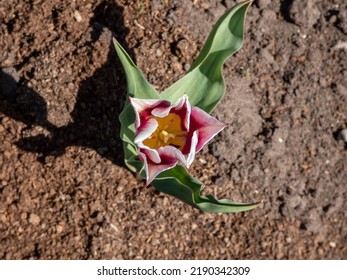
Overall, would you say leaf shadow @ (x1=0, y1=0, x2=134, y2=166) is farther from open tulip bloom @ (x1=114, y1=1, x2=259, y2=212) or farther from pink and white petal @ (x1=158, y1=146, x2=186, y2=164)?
pink and white petal @ (x1=158, y1=146, x2=186, y2=164)

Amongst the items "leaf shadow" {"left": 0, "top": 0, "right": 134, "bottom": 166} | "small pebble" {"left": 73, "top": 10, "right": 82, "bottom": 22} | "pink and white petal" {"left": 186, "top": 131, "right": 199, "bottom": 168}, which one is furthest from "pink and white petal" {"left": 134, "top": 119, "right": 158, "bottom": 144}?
"small pebble" {"left": 73, "top": 10, "right": 82, "bottom": 22}

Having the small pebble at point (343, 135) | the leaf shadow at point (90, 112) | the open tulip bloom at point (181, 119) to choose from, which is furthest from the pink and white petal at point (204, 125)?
the small pebble at point (343, 135)

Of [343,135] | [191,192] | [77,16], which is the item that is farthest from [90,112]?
[343,135]

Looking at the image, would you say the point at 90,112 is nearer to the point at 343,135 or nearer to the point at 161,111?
the point at 161,111

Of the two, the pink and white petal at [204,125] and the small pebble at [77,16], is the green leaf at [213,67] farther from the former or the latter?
the small pebble at [77,16]

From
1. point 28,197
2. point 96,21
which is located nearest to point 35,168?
point 28,197

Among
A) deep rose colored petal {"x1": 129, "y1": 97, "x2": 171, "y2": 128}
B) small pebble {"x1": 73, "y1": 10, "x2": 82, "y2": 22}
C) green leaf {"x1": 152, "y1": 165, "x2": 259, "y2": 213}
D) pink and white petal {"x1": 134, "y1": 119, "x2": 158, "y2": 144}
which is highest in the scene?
deep rose colored petal {"x1": 129, "y1": 97, "x2": 171, "y2": 128}

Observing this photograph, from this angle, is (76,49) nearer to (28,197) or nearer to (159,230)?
(28,197)
